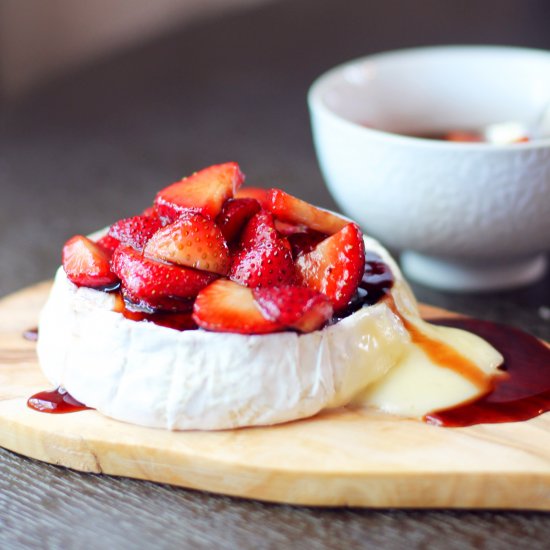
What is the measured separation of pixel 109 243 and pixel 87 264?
0.10 meters

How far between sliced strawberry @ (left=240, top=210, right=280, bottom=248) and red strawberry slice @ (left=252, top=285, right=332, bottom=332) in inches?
4.5

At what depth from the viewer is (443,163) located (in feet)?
5.33

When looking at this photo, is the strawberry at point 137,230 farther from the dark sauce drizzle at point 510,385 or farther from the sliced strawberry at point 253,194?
the dark sauce drizzle at point 510,385

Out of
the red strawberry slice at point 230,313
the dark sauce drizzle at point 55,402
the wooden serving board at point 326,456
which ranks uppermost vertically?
the red strawberry slice at point 230,313

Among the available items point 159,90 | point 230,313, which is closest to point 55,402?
point 230,313

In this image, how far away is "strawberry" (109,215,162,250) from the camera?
1.40 m

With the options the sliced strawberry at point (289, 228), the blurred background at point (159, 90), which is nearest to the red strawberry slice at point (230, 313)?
the sliced strawberry at point (289, 228)

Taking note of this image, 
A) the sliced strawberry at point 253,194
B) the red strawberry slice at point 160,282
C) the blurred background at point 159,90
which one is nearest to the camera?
the red strawberry slice at point 160,282

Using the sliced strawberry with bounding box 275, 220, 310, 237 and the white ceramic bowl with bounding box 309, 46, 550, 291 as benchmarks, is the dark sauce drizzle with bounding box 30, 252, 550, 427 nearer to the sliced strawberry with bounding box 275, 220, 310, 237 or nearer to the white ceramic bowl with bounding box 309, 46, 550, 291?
the sliced strawberry with bounding box 275, 220, 310, 237

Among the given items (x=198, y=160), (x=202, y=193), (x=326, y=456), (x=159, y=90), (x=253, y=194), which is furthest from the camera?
(x=159, y=90)

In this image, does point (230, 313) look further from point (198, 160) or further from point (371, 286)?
point (198, 160)

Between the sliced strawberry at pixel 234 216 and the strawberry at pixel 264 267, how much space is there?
9 centimetres

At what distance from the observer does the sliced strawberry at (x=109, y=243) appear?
1.43m

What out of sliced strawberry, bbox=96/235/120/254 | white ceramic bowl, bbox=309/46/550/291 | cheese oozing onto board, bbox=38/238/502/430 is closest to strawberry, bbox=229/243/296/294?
cheese oozing onto board, bbox=38/238/502/430
